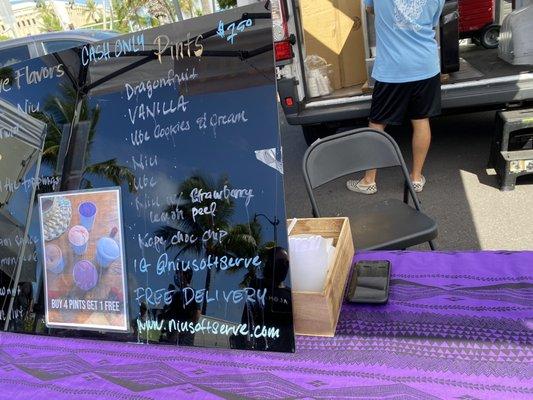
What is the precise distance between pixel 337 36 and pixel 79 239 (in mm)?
4084

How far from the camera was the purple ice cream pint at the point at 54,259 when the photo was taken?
1.12 m

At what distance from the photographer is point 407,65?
3.04 metres

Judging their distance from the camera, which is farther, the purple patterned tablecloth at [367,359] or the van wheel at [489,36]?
the van wheel at [489,36]

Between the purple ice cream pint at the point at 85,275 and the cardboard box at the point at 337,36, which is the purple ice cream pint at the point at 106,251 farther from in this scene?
the cardboard box at the point at 337,36

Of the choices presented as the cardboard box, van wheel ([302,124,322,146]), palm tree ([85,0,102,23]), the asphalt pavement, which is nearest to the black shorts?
the asphalt pavement

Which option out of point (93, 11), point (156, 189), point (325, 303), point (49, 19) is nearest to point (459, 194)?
point (325, 303)

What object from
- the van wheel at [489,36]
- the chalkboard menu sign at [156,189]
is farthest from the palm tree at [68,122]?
the van wheel at [489,36]

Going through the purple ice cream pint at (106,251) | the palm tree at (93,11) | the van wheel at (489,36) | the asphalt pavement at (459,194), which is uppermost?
the palm tree at (93,11)

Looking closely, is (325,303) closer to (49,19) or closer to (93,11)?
(49,19)

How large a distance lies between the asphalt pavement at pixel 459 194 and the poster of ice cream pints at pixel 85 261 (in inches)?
85.5

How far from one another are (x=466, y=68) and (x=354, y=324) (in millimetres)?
4031

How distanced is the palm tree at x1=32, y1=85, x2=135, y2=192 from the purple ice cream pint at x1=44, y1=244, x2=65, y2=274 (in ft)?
0.60

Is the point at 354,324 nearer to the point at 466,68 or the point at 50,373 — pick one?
the point at 50,373

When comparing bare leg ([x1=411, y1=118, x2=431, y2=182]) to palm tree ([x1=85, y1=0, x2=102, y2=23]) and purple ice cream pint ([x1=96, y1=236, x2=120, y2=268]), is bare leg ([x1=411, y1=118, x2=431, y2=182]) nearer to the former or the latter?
purple ice cream pint ([x1=96, y1=236, x2=120, y2=268])
